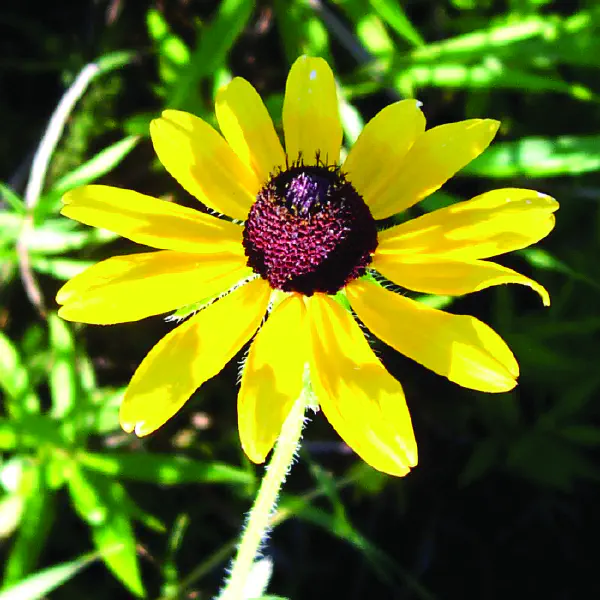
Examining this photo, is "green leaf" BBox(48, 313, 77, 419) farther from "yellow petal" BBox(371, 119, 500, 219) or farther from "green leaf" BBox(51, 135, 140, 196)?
"yellow petal" BBox(371, 119, 500, 219)

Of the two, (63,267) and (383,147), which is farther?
(63,267)

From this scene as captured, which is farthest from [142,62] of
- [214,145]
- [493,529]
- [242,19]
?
[493,529]

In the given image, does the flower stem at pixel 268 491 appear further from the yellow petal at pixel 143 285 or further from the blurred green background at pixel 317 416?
the blurred green background at pixel 317 416

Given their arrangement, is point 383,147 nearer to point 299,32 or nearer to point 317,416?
point 299,32

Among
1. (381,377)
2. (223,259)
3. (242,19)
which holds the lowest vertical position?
(381,377)

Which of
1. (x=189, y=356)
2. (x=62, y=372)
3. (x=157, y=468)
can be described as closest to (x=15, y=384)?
(x=62, y=372)

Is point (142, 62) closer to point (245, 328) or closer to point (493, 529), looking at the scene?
point (245, 328)

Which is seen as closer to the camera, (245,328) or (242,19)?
(245,328)
